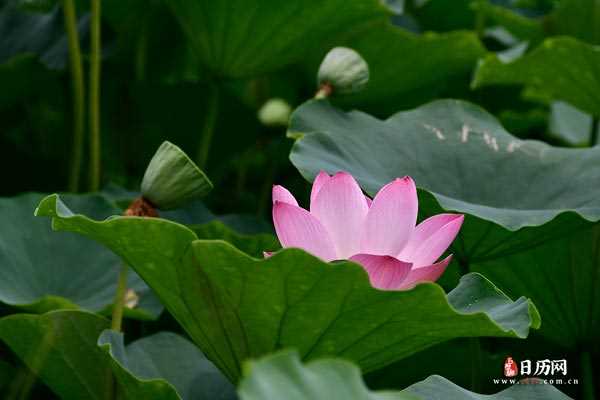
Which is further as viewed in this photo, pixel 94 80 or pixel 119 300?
pixel 94 80

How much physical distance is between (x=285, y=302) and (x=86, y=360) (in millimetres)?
356

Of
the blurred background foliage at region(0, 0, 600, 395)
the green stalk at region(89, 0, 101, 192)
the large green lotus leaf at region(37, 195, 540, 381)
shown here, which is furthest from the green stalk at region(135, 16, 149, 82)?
the large green lotus leaf at region(37, 195, 540, 381)

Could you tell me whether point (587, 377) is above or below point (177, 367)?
below

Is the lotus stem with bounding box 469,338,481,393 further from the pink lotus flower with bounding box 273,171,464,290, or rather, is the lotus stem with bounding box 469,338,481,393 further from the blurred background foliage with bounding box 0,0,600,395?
the pink lotus flower with bounding box 273,171,464,290

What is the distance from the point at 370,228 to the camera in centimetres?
87

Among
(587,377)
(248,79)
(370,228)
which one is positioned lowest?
(587,377)

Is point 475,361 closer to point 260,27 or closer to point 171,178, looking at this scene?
point 171,178

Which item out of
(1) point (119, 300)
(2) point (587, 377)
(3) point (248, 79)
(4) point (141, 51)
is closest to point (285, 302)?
(1) point (119, 300)

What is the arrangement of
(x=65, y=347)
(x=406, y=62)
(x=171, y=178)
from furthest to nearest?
(x=406, y=62)
(x=65, y=347)
(x=171, y=178)

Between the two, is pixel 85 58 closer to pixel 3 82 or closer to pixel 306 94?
pixel 3 82

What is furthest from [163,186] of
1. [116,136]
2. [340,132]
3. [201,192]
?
[116,136]

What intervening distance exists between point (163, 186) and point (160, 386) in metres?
0.18

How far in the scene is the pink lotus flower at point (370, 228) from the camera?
0.86 metres

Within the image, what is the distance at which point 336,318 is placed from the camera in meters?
0.84
